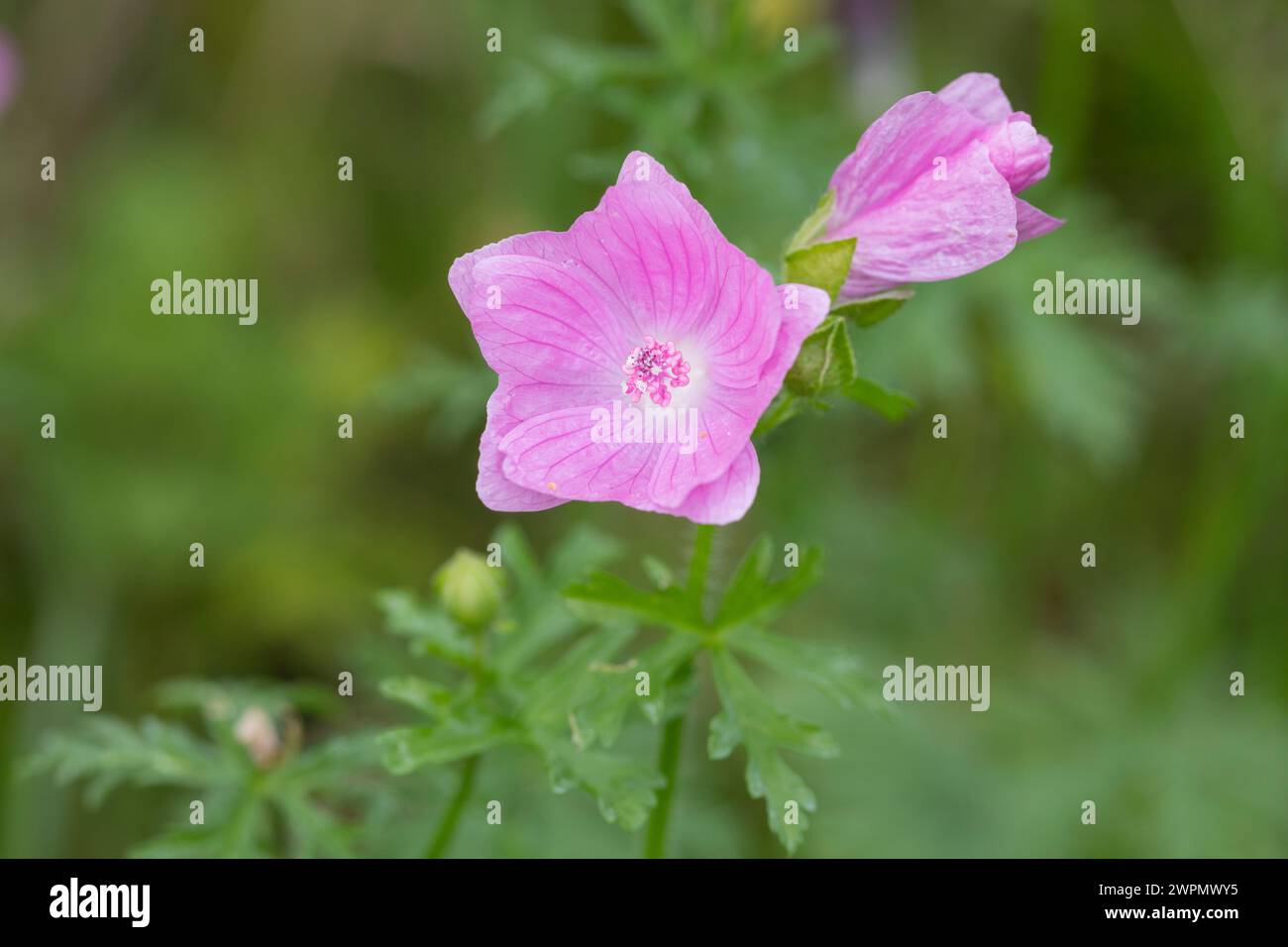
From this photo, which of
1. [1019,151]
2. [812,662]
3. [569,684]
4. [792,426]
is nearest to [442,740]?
[569,684]

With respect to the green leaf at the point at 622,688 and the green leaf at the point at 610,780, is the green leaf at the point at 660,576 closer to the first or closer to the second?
the green leaf at the point at 622,688

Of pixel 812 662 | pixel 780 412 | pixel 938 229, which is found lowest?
pixel 812 662

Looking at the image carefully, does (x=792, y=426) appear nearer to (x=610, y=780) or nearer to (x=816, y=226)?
(x=816, y=226)

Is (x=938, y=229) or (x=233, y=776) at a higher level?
(x=938, y=229)

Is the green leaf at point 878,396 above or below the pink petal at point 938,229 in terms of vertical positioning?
below

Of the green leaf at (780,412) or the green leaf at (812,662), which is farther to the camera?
the green leaf at (812,662)

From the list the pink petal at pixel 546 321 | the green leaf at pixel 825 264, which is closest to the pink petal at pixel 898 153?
the green leaf at pixel 825 264

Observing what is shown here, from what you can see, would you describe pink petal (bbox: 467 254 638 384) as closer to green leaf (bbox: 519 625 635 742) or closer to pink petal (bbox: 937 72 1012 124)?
green leaf (bbox: 519 625 635 742)
